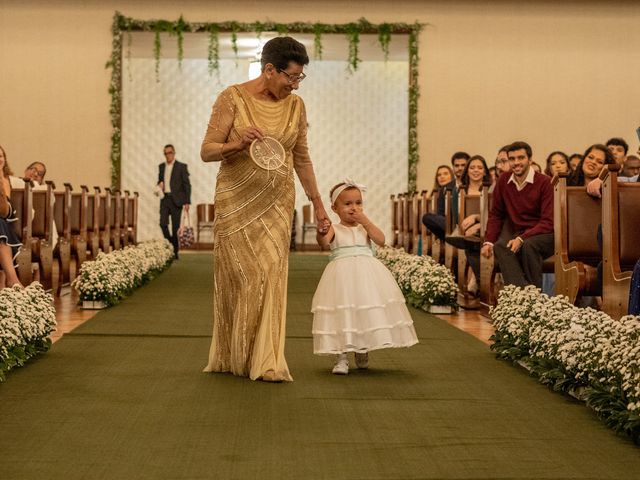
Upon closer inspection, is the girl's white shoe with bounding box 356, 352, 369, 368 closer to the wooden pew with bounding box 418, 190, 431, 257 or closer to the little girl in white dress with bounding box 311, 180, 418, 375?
the little girl in white dress with bounding box 311, 180, 418, 375

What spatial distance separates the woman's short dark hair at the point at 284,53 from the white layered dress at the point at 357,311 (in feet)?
3.80

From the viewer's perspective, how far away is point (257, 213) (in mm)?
5582

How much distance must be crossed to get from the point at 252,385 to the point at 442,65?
14.5m

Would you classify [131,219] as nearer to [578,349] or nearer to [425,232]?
[425,232]

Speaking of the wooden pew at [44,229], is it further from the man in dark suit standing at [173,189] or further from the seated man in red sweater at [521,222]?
the man in dark suit standing at [173,189]

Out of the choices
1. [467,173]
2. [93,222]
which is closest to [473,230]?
[467,173]

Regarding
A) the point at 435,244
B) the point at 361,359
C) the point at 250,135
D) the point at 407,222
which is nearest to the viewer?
the point at 250,135

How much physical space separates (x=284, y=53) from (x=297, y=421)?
2056 mm

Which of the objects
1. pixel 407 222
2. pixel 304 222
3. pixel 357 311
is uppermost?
pixel 304 222

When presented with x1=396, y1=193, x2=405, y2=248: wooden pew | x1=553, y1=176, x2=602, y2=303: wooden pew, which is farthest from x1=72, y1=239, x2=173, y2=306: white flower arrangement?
x1=396, y1=193, x2=405, y2=248: wooden pew

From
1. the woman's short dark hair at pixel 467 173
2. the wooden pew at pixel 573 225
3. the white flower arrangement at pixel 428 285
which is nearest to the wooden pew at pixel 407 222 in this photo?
the woman's short dark hair at pixel 467 173

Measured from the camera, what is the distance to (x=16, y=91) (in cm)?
1889

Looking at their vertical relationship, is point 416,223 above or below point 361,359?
above

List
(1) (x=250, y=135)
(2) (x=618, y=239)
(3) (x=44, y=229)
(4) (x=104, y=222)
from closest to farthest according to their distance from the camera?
(1) (x=250, y=135)
(2) (x=618, y=239)
(3) (x=44, y=229)
(4) (x=104, y=222)
